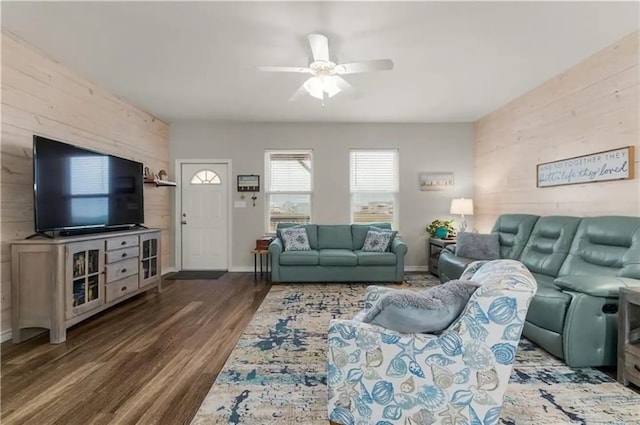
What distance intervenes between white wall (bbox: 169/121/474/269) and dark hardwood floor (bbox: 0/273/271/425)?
7.72ft

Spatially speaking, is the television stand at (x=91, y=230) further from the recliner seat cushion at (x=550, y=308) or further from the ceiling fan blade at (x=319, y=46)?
the recliner seat cushion at (x=550, y=308)

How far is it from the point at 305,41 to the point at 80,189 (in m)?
2.63

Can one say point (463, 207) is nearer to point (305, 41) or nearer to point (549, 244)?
point (549, 244)

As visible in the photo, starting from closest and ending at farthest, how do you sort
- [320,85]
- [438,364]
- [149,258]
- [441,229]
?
1. [438,364]
2. [320,85]
3. [149,258]
4. [441,229]

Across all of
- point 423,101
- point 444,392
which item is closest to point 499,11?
point 423,101

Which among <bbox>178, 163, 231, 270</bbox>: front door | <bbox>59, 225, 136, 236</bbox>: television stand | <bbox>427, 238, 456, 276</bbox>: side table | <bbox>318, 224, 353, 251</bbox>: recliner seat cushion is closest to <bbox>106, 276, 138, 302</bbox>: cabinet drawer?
<bbox>59, 225, 136, 236</bbox>: television stand

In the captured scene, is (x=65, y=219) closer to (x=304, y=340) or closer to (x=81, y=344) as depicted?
(x=81, y=344)

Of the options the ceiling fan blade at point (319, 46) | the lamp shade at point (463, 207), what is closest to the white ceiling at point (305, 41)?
the ceiling fan blade at point (319, 46)

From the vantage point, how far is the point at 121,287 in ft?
11.5

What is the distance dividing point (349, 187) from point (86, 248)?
392cm

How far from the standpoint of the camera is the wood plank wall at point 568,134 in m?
2.85

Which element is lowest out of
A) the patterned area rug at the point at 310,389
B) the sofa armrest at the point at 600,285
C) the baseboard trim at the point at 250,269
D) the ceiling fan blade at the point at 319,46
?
the patterned area rug at the point at 310,389

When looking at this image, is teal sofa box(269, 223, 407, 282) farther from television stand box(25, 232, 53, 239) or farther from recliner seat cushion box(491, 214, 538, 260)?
television stand box(25, 232, 53, 239)

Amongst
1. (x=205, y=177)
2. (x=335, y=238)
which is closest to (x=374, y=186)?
(x=335, y=238)
